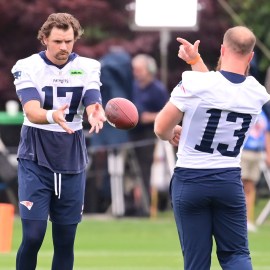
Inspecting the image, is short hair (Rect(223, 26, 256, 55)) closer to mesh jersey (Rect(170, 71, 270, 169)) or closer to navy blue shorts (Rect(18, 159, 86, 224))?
mesh jersey (Rect(170, 71, 270, 169))

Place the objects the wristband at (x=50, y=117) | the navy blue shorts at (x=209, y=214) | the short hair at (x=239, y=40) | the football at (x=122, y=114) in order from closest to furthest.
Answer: the short hair at (x=239, y=40)
the navy blue shorts at (x=209, y=214)
the wristband at (x=50, y=117)
the football at (x=122, y=114)

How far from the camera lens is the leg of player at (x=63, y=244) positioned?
9062 mm

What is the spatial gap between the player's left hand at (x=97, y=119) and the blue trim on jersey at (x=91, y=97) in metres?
0.21

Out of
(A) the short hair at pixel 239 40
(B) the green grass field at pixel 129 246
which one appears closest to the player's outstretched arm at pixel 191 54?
(A) the short hair at pixel 239 40

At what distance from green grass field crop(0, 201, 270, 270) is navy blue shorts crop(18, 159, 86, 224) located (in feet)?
7.76

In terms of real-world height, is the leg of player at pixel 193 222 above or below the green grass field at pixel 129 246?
above

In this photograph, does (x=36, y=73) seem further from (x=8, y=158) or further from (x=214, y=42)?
(x=214, y=42)

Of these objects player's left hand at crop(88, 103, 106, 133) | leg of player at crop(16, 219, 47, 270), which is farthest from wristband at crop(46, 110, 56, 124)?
leg of player at crop(16, 219, 47, 270)

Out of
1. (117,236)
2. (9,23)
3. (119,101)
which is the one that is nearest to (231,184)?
(119,101)

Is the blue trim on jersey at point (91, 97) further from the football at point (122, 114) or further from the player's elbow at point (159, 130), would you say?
the player's elbow at point (159, 130)

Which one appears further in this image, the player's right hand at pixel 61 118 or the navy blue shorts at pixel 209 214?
the player's right hand at pixel 61 118

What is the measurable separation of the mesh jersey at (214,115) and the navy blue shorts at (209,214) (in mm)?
88

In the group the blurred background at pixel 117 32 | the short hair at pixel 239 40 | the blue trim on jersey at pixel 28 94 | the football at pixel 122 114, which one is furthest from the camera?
the blurred background at pixel 117 32

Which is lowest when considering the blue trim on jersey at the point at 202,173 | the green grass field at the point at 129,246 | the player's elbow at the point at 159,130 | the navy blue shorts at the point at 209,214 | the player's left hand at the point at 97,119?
the green grass field at the point at 129,246
